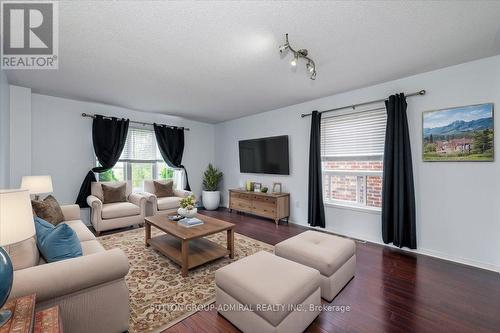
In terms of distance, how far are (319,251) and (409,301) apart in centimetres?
90

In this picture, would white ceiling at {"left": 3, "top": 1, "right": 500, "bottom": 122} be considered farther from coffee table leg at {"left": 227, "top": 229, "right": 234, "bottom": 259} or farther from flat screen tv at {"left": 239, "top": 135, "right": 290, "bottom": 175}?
coffee table leg at {"left": 227, "top": 229, "right": 234, "bottom": 259}

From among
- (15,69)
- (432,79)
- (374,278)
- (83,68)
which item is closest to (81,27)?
(83,68)

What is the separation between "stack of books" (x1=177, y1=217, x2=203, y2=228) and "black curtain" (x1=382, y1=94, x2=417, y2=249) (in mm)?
2699

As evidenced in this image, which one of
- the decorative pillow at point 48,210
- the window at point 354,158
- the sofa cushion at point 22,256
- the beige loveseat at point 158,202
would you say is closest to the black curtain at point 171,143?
the beige loveseat at point 158,202

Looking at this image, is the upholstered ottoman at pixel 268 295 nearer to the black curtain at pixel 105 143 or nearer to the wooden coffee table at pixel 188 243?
the wooden coffee table at pixel 188 243

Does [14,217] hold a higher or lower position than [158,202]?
higher

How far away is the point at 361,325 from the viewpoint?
1.72 meters

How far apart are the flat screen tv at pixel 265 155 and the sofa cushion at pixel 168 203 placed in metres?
1.83

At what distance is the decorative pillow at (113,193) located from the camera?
4172 millimetres

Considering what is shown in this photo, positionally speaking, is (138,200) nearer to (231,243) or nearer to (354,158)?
(231,243)

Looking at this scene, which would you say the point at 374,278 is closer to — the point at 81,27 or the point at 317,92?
the point at 317,92

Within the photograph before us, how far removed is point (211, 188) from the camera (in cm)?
605

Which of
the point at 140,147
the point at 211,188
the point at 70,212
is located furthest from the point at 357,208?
the point at 140,147

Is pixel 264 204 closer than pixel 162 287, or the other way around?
pixel 162 287
